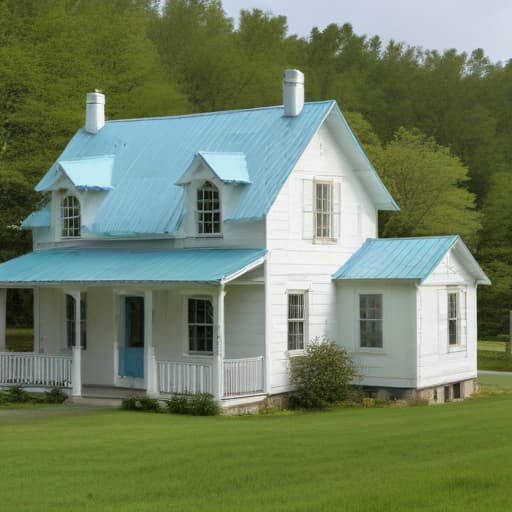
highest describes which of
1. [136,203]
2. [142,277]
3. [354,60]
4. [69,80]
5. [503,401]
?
[354,60]

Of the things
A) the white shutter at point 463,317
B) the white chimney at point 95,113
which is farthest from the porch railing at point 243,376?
the white chimney at point 95,113

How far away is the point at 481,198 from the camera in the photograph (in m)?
73.3

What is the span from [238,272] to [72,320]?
6892 mm

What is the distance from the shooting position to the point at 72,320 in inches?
1172

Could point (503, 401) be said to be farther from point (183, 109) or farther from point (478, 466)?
point (183, 109)

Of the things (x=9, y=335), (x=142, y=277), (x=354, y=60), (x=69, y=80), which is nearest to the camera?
(x=142, y=277)

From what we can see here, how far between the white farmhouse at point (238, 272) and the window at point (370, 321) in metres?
0.03

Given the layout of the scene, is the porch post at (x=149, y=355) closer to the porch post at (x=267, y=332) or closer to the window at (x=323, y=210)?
the porch post at (x=267, y=332)

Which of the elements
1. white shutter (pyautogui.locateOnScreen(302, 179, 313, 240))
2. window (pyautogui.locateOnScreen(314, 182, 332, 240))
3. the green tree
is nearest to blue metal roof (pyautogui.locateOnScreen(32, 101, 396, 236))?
white shutter (pyautogui.locateOnScreen(302, 179, 313, 240))

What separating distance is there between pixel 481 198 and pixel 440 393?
4615 centimetres

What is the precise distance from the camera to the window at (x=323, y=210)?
1107 inches

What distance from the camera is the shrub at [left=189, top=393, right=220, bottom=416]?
24.3m

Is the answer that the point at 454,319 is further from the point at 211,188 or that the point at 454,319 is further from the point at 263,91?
the point at 263,91

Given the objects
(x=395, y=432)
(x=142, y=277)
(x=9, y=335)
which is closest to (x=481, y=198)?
(x=9, y=335)
